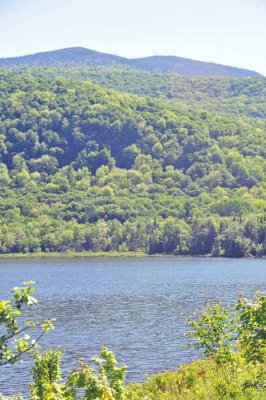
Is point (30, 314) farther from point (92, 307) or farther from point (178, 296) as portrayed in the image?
point (178, 296)

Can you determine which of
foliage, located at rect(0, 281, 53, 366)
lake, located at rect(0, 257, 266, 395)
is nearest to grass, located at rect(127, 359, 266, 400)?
lake, located at rect(0, 257, 266, 395)

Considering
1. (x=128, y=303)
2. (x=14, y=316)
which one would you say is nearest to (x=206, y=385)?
(x=14, y=316)

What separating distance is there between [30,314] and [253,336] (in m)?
62.2

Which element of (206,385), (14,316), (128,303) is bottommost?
(128,303)

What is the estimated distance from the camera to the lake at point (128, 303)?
172 feet

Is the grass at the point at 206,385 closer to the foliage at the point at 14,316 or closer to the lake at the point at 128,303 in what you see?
the lake at the point at 128,303

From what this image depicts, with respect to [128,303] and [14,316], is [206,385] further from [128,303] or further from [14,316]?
[128,303]

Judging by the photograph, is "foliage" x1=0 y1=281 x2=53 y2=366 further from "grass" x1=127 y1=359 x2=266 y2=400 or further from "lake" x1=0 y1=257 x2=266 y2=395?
"lake" x1=0 y1=257 x2=266 y2=395

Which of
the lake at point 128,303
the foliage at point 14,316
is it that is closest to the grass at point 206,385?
the lake at point 128,303

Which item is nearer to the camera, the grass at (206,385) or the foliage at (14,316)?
the foliage at (14,316)

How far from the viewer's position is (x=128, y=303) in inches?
3642

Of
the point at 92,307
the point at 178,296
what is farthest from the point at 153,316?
the point at 178,296

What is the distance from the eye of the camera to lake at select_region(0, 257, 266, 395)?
52.3 m

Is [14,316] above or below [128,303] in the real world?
above
